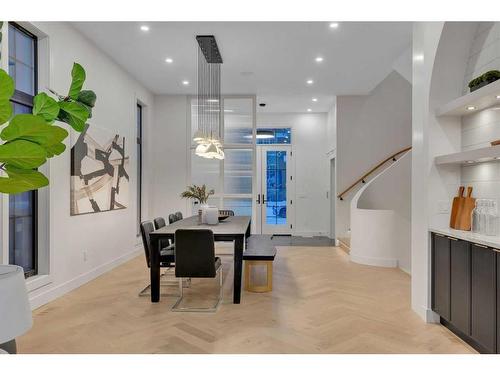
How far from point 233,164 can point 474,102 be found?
5.56m

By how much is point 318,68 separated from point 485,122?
3.49 m

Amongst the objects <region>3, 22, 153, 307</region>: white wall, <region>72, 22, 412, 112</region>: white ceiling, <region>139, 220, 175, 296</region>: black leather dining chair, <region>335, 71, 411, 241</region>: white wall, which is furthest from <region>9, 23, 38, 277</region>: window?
<region>335, 71, 411, 241</region>: white wall

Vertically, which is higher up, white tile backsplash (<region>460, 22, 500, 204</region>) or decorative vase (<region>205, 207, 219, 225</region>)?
white tile backsplash (<region>460, 22, 500, 204</region>)

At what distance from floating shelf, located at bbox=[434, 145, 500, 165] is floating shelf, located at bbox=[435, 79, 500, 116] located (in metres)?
0.40

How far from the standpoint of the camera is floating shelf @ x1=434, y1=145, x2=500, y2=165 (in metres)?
2.48

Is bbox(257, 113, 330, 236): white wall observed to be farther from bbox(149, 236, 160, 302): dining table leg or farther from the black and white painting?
bbox(149, 236, 160, 302): dining table leg

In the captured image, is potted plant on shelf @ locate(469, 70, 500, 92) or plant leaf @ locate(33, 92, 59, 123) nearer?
plant leaf @ locate(33, 92, 59, 123)

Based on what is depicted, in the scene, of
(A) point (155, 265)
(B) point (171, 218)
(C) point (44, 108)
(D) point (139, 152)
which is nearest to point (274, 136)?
(D) point (139, 152)

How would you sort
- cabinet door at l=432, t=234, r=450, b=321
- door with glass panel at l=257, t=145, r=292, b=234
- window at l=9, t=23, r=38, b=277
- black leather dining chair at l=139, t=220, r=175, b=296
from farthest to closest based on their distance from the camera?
door with glass panel at l=257, t=145, r=292, b=234, black leather dining chair at l=139, t=220, r=175, b=296, window at l=9, t=23, r=38, b=277, cabinet door at l=432, t=234, r=450, b=321

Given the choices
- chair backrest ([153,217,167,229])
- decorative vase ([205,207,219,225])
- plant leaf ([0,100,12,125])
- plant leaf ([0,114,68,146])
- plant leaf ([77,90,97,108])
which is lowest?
chair backrest ([153,217,167,229])

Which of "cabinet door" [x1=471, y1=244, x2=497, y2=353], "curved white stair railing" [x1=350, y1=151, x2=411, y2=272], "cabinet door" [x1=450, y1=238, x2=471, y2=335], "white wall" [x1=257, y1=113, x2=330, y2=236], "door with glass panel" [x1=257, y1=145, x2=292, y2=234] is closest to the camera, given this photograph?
"cabinet door" [x1=471, y1=244, x2=497, y2=353]

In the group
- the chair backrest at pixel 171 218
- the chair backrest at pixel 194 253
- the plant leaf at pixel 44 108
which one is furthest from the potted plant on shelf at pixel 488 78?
the chair backrest at pixel 171 218

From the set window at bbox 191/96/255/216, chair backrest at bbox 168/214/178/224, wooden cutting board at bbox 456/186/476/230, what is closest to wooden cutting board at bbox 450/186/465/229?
wooden cutting board at bbox 456/186/476/230
